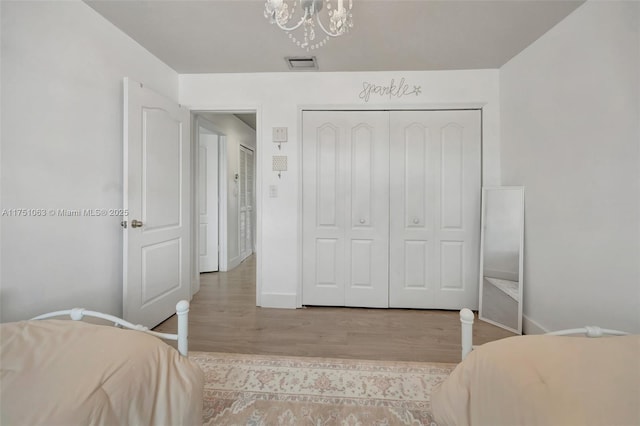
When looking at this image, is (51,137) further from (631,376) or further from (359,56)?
(631,376)

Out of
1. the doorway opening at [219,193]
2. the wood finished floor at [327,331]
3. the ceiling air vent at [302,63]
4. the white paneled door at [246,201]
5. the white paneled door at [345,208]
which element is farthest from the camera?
the white paneled door at [246,201]

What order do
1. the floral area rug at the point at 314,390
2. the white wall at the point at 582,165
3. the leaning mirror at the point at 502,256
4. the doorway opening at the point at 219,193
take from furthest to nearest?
the doorway opening at the point at 219,193, the leaning mirror at the point at 502,256, the white wall at the point at 582,165, the floral area rug at the point at 314,390

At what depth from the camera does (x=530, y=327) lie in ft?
7.65

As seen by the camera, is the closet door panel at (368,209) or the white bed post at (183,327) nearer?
the white bed post at (183,327)

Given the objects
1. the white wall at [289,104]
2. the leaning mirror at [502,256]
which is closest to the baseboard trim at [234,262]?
the white wall at [289,104]

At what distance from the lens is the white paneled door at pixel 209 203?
435cm

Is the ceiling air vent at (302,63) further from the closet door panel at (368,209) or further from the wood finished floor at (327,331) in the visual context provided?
the wood finished floor at (327,331)

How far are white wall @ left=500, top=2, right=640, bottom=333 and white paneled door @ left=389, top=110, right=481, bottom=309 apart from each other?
1.52ft

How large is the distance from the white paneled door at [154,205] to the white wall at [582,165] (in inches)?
128

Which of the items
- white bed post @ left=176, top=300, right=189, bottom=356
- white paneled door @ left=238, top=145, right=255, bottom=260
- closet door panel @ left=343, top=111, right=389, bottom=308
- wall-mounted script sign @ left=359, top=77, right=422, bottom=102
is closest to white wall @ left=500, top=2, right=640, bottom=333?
wall-mounted script sign @ left=359, top=77, right=422, bottom=102

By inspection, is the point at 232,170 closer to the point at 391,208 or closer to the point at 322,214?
the point at 322,214

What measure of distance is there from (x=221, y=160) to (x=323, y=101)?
231cm

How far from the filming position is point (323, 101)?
2850 millimetres

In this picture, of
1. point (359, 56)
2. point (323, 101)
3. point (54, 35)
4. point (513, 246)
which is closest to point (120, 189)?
point (54, 35)
